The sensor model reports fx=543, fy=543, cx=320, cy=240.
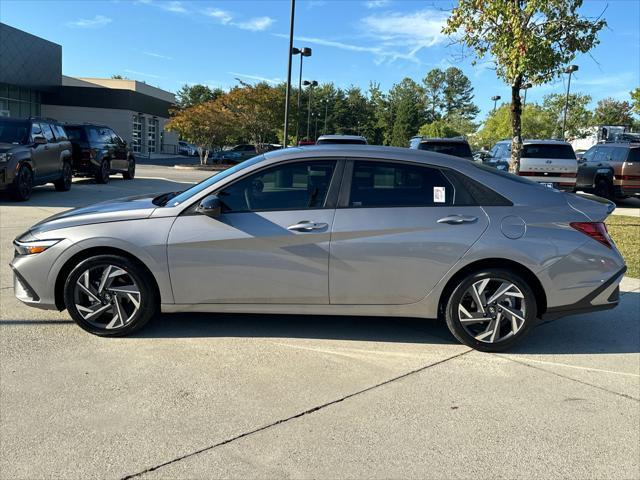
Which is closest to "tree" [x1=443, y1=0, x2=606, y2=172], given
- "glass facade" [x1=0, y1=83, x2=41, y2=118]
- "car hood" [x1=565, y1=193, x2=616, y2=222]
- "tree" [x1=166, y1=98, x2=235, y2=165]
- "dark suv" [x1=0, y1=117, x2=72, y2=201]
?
"car hood" [x1=565, y1=193, x2=616, y2=222]

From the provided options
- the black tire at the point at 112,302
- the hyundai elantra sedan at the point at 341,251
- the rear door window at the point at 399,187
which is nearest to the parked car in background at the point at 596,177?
the hyundai elantra sedan at the point at 341,251

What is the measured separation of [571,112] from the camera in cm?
5756

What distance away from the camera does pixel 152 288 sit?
14.5ft

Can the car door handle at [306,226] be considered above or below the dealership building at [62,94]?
below

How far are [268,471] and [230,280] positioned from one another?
6.03 feet

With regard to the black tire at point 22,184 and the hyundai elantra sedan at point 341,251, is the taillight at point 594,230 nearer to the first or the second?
the hyundai elantra sedan at point 341,251

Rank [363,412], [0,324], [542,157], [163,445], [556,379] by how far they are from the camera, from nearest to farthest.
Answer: [163,445] → [363,412] → [556,379] → [0,324] → [542,157]

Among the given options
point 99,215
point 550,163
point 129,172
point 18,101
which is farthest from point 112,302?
point 18,101

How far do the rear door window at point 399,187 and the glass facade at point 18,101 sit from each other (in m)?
36.5

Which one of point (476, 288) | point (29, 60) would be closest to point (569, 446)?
point (476, 288)

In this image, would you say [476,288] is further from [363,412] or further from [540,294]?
[363,412]

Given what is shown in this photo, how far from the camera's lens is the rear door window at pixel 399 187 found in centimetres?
441

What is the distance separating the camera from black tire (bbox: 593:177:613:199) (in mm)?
16312

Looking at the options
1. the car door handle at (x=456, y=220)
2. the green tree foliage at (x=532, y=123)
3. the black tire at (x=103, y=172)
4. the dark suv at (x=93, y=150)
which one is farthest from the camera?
the green tree foliage at (x=532, y=123)
